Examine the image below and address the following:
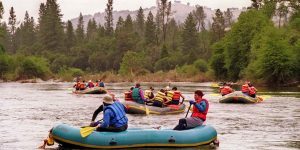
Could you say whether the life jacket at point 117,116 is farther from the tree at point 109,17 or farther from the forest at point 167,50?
the tree at point 109,17

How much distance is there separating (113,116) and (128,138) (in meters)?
0.78

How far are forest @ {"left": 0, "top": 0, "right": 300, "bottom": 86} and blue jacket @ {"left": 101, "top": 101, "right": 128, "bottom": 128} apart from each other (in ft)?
161

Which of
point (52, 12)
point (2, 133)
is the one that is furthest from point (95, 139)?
point (52, 12)

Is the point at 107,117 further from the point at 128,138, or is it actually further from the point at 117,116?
the point at 128,138

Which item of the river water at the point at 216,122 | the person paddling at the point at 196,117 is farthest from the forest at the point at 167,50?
the person paddling at the point at 196,117

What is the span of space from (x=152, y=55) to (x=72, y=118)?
82.3 m

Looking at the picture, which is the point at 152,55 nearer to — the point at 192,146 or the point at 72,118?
the point at 72,118

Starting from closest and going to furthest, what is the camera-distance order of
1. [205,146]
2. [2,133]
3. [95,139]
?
[95,139], [205,146], [2,133]

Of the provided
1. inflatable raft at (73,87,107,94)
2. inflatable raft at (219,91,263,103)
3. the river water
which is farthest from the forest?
the river water

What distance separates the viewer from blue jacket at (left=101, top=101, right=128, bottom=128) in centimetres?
1516

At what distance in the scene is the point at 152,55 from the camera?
350ft

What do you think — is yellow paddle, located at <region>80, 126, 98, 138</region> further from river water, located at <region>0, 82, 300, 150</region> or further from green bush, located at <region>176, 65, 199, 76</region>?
green bush, located at <region>176, 65, 199, 76</region>

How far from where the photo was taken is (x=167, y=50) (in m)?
105

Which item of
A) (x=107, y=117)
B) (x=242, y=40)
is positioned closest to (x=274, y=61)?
(x=242, y=40)
